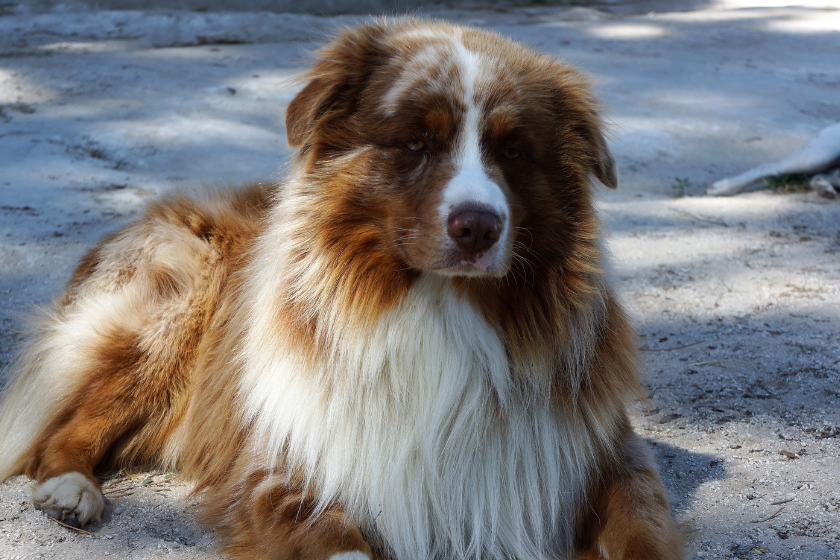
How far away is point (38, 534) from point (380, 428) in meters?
1.38

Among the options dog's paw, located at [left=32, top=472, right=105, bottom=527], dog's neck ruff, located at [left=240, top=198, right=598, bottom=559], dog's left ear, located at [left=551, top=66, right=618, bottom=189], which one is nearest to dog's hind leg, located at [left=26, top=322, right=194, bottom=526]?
dog's paw, located at [left=32, top=472, right=105, bottom=527]

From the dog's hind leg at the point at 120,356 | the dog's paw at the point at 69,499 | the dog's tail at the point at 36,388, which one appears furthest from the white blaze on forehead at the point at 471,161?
the dog's tail at the point at 36,388

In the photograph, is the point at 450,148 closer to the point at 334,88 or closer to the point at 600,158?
the point at 334,88

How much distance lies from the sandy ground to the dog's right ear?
32cm

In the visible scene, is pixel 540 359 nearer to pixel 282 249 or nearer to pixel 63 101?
pixel 282 249

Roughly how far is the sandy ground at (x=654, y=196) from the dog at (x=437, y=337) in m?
0.40

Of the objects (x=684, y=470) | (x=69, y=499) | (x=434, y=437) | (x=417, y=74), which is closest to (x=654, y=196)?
(x=684, y=470)

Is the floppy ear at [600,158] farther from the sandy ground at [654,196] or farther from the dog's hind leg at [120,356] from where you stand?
the dog's hind leg at [120,356]

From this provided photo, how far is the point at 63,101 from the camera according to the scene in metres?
8.38

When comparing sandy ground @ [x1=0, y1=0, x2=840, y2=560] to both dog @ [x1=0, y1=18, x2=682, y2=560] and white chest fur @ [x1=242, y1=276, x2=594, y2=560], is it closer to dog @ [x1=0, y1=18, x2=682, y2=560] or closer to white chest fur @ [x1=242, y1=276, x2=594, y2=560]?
dog @ [x1=0, y1=18, x2=682, y2=560]

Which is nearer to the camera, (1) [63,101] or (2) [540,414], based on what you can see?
(2) [540,414]

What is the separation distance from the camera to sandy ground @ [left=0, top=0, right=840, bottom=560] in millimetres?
3338

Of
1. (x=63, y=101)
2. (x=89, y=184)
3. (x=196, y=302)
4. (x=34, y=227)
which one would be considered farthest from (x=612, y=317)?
(x=63, y=101)

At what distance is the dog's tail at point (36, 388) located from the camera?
12.1ft
